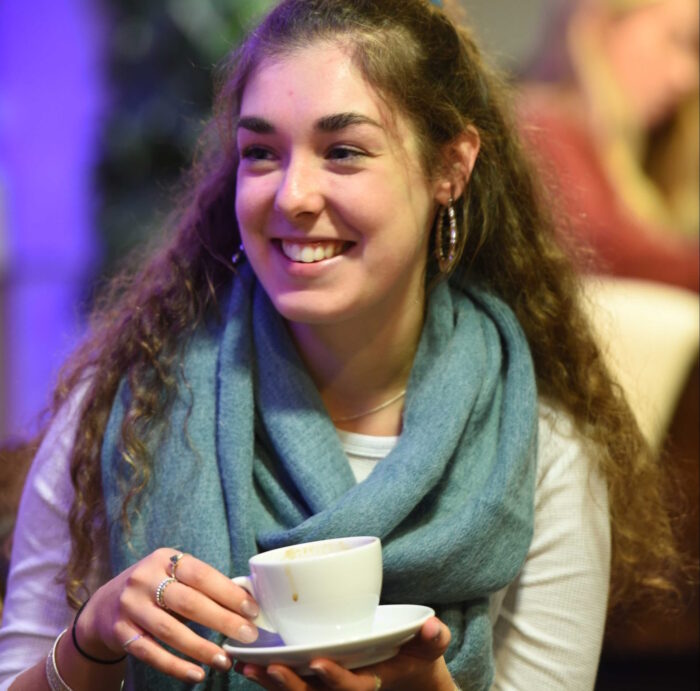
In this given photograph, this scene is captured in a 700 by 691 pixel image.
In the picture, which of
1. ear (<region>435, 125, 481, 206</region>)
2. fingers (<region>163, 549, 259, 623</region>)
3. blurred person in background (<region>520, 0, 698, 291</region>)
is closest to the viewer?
fingers (<region>163, 549, 259, 623</region>)

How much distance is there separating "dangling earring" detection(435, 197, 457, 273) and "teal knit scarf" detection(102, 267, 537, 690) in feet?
0.24

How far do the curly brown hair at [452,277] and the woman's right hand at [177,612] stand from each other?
0.25 m

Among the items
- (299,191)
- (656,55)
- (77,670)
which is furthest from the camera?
(656,55)

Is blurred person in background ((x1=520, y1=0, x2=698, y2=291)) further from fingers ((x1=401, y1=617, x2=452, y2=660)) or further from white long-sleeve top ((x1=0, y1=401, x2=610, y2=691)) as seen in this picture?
fingers ((x1=401, y1=617, x2=452, y2=660))

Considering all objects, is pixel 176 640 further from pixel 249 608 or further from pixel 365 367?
pixel 365 367

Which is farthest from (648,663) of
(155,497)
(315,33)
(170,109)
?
(170,109)

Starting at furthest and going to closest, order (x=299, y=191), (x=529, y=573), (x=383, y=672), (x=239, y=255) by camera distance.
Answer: (x=239, y=255) → (x=529, y=573) → (x=299, y=191) → (x=383, y=672)

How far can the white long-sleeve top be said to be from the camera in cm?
134

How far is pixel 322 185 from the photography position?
50.1 inches

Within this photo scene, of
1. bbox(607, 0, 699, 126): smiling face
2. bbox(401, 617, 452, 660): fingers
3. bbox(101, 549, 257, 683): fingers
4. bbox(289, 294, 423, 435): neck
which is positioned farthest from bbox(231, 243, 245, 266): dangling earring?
bbox(607, 0, 699, 126): smiling face

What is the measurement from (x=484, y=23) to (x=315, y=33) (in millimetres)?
2239

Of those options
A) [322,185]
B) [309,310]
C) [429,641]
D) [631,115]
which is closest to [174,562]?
[429,641]

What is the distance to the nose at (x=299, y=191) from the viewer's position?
4.12 feet

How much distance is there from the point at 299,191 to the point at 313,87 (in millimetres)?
123
